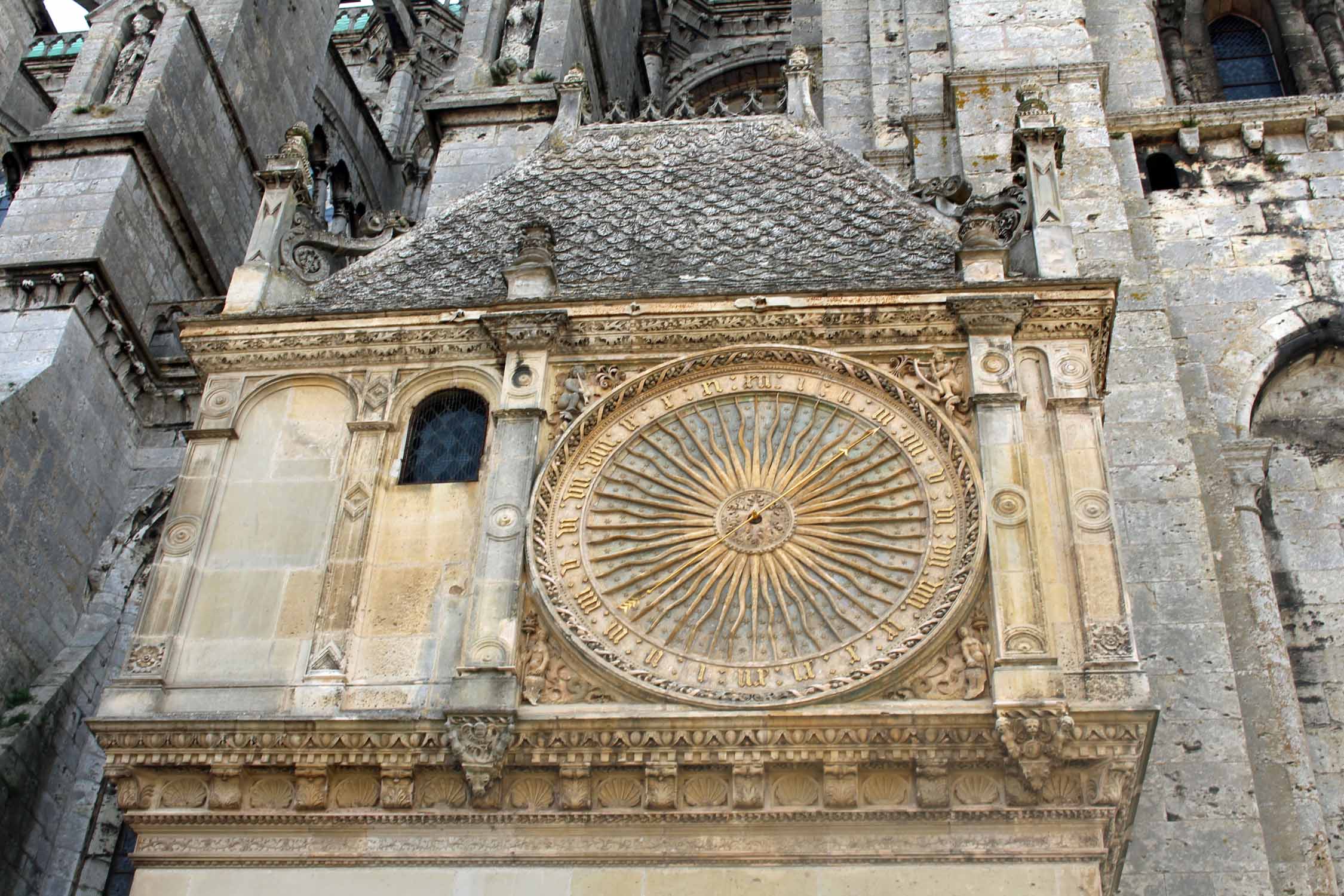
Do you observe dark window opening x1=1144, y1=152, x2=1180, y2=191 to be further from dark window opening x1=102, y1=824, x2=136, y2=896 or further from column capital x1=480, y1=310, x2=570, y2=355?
dark window opening x1=102, y1=824, x2=136, y2=896

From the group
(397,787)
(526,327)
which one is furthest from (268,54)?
(397,787)

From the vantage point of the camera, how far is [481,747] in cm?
1040

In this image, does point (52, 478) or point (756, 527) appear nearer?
point (756, 527)

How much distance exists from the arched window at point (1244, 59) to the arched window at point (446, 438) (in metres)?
11.5

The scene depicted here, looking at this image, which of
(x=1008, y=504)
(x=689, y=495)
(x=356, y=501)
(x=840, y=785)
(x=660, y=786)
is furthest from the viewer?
(x=356, y=501)

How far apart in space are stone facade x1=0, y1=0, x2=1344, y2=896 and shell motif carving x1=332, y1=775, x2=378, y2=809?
0.03 m

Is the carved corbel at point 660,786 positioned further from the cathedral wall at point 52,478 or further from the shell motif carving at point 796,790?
the cathedral wall at point 52,478

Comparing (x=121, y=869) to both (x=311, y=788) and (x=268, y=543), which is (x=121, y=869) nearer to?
(x=268, y=543)

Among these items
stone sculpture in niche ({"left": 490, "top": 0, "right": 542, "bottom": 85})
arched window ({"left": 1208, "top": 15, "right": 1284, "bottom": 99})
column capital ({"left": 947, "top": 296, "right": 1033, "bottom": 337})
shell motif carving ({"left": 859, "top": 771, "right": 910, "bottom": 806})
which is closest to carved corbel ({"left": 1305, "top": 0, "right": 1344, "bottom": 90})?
arched window ({"left": 1208, "top": 15, "right": 1284, "bottom": 99})

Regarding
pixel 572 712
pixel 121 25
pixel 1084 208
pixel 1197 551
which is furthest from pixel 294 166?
pixel 1197 551

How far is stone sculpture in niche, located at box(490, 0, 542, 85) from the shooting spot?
63.2 ft

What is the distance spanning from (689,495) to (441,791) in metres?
2.77

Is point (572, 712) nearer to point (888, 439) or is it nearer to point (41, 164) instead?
point (888, 439)

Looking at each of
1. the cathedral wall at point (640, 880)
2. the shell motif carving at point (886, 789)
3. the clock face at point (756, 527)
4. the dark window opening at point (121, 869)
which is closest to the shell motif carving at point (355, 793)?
the cathedral wall at point (640, 880)
